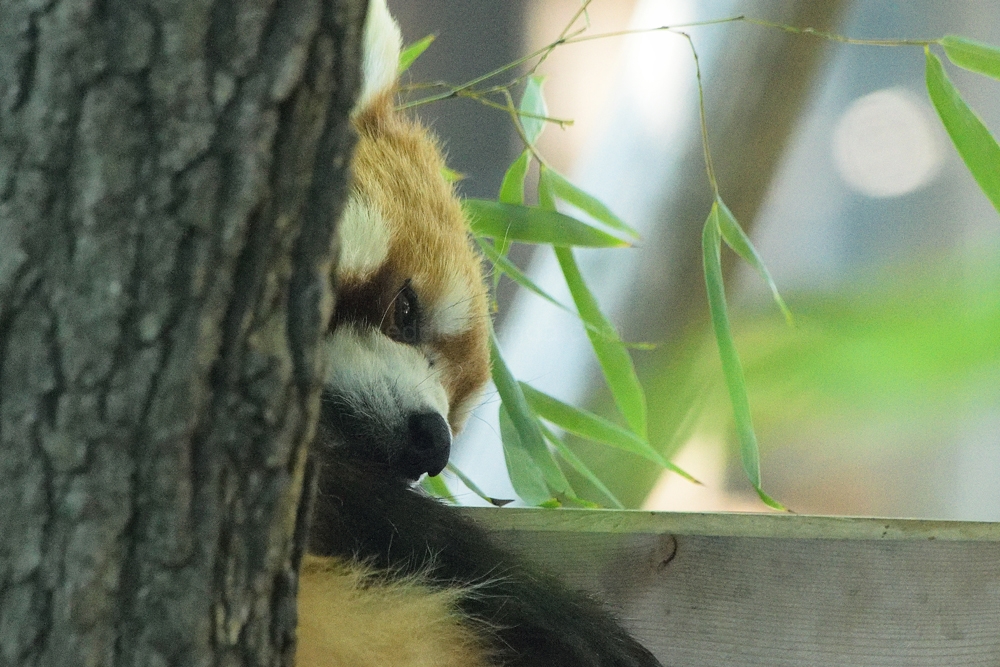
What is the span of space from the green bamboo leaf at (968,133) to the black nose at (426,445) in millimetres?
1001

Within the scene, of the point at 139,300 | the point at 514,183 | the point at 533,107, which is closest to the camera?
the point at 139,300

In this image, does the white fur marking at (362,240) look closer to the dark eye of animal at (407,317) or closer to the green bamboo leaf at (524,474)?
the dark eye of animal at (407,317)

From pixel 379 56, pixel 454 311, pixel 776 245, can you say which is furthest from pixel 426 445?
pixel 776 245

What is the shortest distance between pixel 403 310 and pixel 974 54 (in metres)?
1.09

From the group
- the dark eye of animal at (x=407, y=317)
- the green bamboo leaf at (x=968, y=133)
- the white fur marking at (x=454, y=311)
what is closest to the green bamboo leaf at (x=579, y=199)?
the white fur marking at (x=454, y=311)

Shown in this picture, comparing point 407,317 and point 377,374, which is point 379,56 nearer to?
point 407,317

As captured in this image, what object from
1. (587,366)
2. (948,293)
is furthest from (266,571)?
(948,293)

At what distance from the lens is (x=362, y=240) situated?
5.43 feet

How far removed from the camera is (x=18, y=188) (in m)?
0.53

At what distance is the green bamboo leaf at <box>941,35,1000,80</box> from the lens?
1.73 m

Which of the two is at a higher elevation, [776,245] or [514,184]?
[776,245]

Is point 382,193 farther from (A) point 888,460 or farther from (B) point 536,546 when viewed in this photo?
(A) point 888,460

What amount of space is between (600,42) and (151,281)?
324cm

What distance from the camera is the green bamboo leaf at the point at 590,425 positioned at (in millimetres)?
1874
